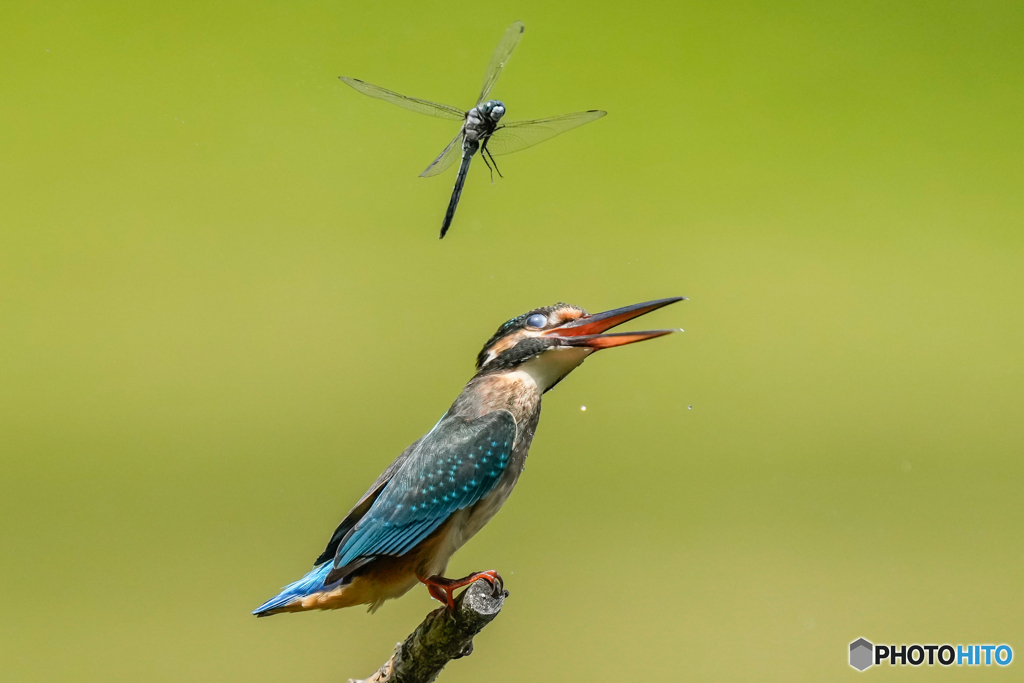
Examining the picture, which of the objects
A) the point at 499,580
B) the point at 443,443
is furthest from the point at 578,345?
the point at 499,580

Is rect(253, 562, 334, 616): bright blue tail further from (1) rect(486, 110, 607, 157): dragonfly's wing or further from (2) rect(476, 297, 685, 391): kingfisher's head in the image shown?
(1) rect(486, 110, 607, 157): dragonfly's wing

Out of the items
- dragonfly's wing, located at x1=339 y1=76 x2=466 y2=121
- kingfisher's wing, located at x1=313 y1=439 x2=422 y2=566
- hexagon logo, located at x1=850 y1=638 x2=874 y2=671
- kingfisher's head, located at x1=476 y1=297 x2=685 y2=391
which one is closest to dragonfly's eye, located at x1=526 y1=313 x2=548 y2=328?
kingfisher's head, located at x1=476 y1=297 x2=685 y2=391

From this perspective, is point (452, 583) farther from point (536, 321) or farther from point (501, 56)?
point (501, 56)

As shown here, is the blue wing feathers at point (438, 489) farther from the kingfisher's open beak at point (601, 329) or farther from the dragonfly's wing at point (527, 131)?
the dragonfly's wing at point (527, 131)

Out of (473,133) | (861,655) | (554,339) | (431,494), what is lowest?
(431,494)

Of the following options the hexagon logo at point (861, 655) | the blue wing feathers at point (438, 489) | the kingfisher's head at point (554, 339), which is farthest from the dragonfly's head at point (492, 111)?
the hexagon logo at point (861, 655)

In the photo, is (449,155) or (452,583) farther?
(449,155)

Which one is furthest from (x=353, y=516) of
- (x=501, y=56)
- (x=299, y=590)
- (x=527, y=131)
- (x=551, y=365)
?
(x=501, y=56)
